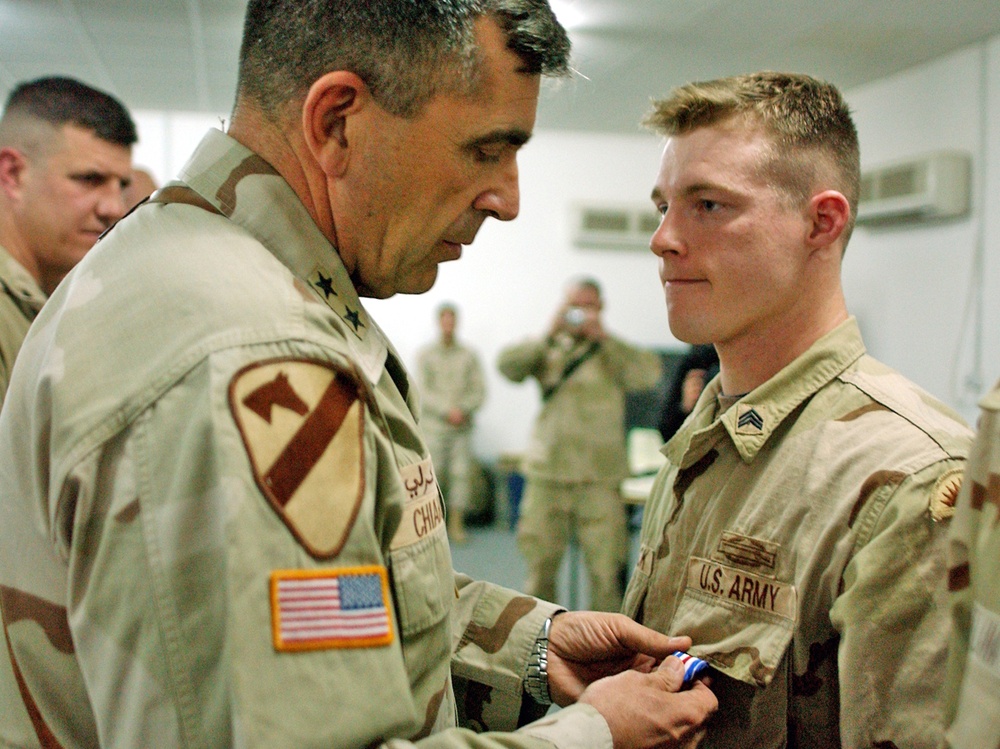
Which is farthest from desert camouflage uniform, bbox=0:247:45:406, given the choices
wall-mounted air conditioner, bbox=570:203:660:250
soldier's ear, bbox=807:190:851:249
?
wall-mounted air conditioner, bbox=570:203:660:250

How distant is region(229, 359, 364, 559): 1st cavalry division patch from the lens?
0.68 metres

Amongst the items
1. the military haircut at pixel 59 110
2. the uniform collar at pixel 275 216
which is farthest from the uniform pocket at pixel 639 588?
the military haircut at pixel 59 110

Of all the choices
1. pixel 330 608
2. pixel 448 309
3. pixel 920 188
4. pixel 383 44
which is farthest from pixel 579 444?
pixel 330 608

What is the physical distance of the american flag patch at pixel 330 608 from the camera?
0.67 m

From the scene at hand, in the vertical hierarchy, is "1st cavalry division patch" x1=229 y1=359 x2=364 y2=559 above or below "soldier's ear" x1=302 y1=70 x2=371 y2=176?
below

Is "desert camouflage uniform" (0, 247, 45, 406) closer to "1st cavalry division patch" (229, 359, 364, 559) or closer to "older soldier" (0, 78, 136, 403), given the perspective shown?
"older soldier" (0, 78, 136, 403)

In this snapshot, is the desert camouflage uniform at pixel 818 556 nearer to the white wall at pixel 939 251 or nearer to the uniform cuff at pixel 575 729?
the uniform cuff at pixel 575 729

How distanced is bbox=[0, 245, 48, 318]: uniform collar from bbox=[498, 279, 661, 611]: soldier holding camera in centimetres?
250

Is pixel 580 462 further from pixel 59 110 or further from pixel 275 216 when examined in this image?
pixel 275 216

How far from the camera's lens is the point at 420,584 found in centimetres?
84

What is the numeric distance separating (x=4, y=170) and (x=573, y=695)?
202 cm

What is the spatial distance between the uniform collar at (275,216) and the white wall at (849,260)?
4.43m

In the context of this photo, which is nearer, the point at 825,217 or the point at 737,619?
the point at 737,619

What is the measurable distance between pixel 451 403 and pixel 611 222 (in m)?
2.12
